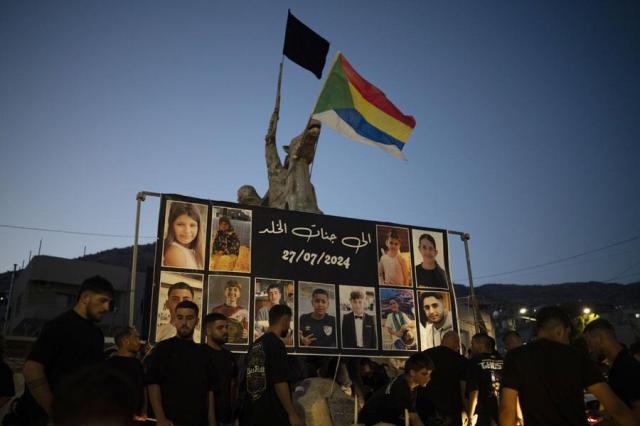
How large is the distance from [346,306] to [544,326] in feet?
17.6

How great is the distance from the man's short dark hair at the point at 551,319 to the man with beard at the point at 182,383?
2871 mm

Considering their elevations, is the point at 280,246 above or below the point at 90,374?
above

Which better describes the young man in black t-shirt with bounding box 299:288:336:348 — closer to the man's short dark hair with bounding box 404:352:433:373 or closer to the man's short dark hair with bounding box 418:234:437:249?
the man's short dark hair with bounding box 418:234:437:249

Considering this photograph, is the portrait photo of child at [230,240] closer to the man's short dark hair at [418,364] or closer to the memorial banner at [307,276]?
the memorial banner at [307,276]

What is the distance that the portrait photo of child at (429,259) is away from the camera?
32.8 ft

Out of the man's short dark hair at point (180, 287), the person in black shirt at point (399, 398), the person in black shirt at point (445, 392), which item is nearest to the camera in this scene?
the person in black shirt at point (399, 398)

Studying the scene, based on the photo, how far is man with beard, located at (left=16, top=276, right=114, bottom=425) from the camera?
360 cm

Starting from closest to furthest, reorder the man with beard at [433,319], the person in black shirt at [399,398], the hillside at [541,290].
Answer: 1. the person in black shirt at [399,398]
2. the man with beard at [433,319]
3. the hillside at [541,290]

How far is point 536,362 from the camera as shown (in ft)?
12.3

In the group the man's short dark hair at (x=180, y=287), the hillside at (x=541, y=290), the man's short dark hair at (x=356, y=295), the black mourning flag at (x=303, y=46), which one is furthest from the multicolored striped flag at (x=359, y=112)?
the hillside at (x=541, y=290)

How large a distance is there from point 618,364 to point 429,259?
605 centimetres

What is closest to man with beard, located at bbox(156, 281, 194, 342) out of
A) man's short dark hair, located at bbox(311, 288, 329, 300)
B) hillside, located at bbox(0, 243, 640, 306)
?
man's short dark hair, located at bbox(311, 288, 329, 300)

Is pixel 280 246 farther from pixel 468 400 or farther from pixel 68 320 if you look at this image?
pixel 68 320

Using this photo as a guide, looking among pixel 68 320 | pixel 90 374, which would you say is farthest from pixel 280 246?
pixel 90 374
